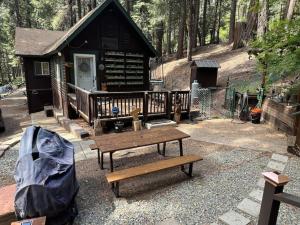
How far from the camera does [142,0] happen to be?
2433cm

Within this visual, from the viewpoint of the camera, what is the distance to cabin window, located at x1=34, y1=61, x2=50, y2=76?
13.8 metres

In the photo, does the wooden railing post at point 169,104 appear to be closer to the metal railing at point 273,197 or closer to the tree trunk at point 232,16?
the metal railing at point 273,197

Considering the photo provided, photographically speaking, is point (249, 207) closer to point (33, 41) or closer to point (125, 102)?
point (125, 102)

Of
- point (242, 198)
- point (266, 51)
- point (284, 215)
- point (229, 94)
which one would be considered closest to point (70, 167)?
point (242, 198)

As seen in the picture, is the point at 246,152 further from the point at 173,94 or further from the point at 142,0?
the point at 142,0

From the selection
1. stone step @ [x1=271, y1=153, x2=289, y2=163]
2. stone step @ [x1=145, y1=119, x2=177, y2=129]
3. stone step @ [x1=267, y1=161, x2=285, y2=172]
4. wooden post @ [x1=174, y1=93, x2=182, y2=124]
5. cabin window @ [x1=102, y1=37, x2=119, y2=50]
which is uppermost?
cabin window @ [x1=102, y1=37, x2=119, y2=50]

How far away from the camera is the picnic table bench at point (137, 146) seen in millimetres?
3887

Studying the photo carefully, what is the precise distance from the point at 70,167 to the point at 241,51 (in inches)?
756

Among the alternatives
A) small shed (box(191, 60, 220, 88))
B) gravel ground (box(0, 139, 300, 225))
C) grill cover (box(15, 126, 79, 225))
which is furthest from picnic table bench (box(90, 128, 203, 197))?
small shed (box(191, 60, 220, 88))

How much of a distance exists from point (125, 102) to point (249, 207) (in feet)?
17.2

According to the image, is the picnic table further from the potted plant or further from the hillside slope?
the hillside slope

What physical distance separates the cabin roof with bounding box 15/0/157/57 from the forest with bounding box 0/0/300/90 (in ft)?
17.5

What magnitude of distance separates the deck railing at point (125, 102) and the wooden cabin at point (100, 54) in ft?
3.75

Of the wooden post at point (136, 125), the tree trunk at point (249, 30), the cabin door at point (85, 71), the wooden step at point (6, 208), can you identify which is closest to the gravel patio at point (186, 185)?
the wooden step at point (6, 208)
